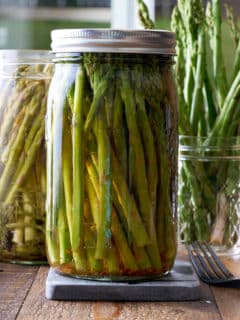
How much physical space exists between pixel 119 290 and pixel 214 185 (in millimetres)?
331

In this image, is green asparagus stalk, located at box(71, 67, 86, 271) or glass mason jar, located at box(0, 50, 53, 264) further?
glass mason jar, located at box(0, 50, 53, 264)

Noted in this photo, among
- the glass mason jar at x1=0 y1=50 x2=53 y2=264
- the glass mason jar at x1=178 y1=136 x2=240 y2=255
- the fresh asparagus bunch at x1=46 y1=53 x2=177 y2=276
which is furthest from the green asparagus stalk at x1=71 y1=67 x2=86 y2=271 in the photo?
the glass mason jar at x1=178 y1=136 x2=240 y2=255

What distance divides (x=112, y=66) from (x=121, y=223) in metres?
0.15

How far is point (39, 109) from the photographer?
0.96 m

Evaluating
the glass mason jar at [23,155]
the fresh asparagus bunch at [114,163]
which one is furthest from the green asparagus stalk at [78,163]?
the glass mason jar at [23,155]

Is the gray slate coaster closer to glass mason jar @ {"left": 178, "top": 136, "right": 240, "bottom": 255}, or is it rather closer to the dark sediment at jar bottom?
the dark sediment at jar bottom

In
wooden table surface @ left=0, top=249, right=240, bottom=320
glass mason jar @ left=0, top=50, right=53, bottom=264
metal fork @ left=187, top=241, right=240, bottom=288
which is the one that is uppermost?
glass mason jar @ left=0, top=50, right=53, bottom=264

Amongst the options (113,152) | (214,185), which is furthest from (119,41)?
(214,185)

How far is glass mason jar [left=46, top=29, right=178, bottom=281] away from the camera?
0.81 m

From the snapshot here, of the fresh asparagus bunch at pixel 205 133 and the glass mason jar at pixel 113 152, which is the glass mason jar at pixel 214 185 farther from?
the glass mason jar at pixel 113 152

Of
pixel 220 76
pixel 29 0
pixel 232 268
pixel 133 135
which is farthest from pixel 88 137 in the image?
pixel 29 0

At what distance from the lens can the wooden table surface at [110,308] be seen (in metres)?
0.76

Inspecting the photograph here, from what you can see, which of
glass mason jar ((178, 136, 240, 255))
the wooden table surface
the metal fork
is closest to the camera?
the wooden table surface

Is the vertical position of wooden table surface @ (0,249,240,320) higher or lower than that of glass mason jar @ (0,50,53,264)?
lower
